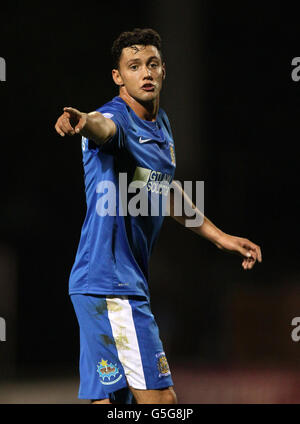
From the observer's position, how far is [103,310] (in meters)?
2.25

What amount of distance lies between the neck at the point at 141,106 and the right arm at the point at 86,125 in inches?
10.6

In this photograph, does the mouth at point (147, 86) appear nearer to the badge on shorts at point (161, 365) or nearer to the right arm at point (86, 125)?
the right arm at point (86, 125)

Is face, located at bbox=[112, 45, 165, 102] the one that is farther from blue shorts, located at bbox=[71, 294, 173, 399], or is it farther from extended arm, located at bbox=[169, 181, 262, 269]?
blue shorts, located at bbox=[71, 294, 173, 399]

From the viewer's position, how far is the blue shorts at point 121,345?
2234 millimetres

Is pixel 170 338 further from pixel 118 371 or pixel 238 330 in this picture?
pixel 118 371

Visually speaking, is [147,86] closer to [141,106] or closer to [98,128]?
[141,106]

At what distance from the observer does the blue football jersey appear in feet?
7.36

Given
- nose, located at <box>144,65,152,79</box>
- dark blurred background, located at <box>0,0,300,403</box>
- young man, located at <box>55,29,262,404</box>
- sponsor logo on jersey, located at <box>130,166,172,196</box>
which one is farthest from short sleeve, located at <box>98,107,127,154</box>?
dark blurred background, located at <box>0,0,300,403</box>

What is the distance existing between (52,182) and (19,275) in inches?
22.8

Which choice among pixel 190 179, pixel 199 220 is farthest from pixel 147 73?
pixel 190 179

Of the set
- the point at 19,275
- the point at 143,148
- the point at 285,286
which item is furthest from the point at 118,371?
the point at 285,286

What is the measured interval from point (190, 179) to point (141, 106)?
2007 mm

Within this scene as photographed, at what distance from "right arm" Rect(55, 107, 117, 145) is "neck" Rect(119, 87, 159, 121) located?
269 mm

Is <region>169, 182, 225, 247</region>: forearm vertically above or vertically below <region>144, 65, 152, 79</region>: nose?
below
